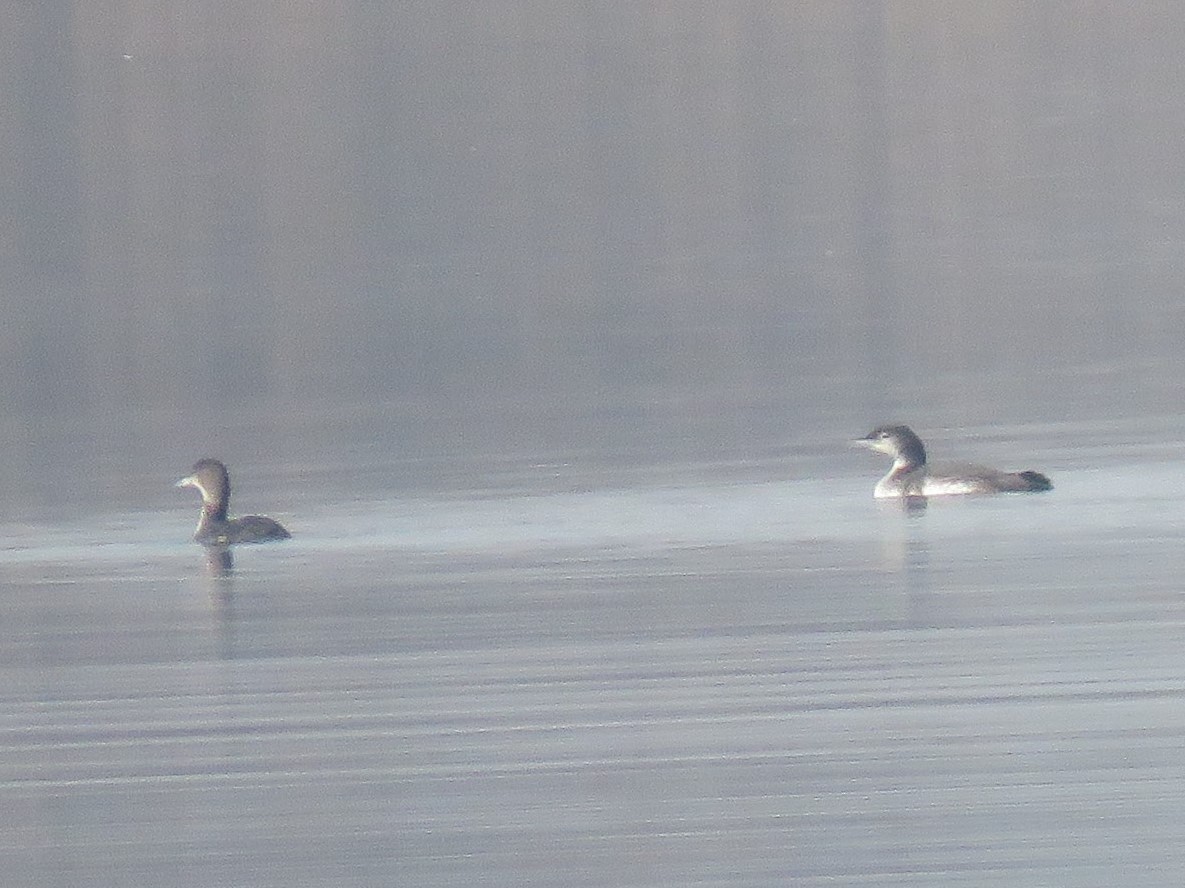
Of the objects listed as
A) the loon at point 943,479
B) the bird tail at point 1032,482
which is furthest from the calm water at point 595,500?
the bird tail at point 1032,482

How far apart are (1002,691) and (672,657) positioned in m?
1.50

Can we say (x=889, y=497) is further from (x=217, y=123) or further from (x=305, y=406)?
(x=217, y=123)

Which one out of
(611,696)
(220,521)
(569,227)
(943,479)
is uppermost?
(569,227)

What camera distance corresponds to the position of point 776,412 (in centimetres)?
2336

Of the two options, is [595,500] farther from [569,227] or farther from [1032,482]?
[569,227]

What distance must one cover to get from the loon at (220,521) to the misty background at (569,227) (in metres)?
1.85

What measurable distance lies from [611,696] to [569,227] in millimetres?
34911

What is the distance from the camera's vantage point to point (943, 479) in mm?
17531

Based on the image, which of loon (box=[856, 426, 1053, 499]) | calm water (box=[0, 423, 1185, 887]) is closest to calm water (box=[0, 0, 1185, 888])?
calm water (box=[0, 423, 1185, 887])

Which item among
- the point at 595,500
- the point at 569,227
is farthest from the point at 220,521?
the point at 569,227

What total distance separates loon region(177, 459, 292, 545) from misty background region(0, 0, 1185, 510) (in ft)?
A: 6.07

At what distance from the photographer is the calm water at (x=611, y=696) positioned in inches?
344

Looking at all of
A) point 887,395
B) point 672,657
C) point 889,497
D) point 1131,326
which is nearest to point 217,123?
point 1131,326

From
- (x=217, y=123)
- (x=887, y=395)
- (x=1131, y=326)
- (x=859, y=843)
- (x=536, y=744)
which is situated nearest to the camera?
(x=859, y=843)
